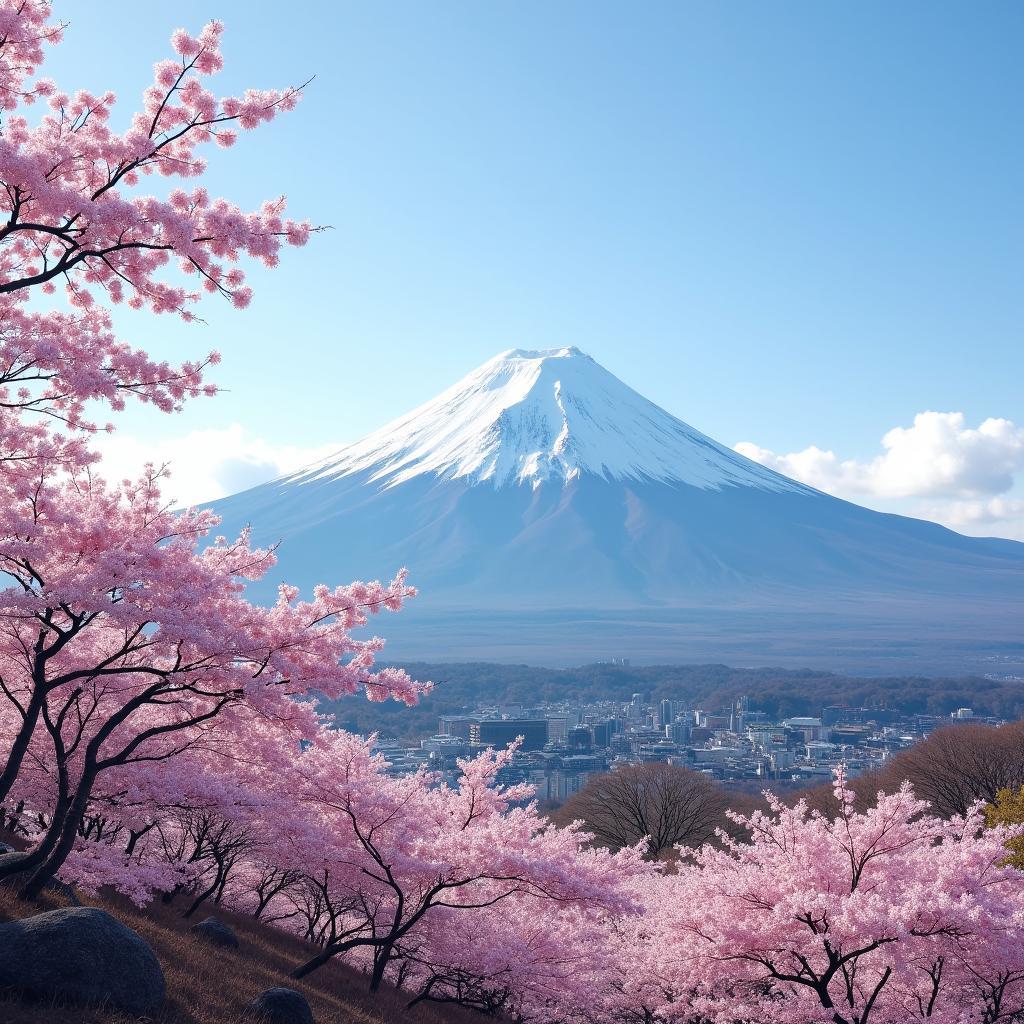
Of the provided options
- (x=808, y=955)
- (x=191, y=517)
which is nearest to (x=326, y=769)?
(x=191, y=517)

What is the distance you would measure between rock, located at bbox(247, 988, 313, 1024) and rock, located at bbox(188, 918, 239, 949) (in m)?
4.26

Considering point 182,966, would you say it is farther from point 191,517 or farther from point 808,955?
point 808,955

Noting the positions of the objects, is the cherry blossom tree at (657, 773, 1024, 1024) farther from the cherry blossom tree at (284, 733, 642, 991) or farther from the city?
the city

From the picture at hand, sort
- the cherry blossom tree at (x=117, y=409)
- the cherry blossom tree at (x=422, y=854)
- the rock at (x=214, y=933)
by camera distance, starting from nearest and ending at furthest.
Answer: the cherry blossom tree at (x=117, y=409), the cherry blossom tree at (x=422, y=854), the rock at (x=214, y=933)

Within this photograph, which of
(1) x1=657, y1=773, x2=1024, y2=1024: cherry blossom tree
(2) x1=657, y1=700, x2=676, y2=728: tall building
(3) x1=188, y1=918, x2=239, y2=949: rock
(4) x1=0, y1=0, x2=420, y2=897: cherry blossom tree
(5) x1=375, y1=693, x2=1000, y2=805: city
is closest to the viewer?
(4) x1=0, y1=0, x2=420, y2=897: cherry blossom tree

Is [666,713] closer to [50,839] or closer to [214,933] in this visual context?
[214,933]

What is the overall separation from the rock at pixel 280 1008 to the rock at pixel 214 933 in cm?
426

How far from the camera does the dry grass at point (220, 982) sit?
863cm

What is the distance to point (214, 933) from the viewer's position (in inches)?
583

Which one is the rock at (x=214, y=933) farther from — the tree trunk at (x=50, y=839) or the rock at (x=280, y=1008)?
the tree trunk at (x=50, y=839)

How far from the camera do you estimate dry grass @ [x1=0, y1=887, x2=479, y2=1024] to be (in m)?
8.63

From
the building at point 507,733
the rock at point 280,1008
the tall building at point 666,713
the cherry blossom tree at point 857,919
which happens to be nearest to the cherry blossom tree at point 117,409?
the rock at point 280,1008

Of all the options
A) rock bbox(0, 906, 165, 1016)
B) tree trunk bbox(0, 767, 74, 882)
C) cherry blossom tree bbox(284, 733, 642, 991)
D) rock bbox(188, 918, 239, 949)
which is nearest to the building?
cherry blossom tree bbox(284, 733, 642, 991)

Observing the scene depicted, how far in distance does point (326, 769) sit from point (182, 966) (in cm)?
350
